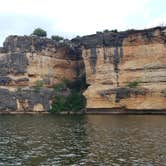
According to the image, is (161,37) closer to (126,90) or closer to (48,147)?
(126,90)

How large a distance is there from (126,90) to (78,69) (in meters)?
22.0

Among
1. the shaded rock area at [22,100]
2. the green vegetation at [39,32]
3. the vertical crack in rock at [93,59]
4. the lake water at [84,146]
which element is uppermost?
the green vegetation at [39,32]

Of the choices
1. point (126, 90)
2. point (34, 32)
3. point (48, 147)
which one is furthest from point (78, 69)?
point (48, 147)

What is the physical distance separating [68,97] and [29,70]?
9.98 m

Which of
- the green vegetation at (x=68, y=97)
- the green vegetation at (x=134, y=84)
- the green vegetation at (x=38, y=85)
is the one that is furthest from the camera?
the green vegetation at (x=38, y=85)

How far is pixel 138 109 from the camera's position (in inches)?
3059

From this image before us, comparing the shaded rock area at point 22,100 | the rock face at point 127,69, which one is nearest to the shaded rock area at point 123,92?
the rock face at point 127,69

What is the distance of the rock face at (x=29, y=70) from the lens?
83625mm

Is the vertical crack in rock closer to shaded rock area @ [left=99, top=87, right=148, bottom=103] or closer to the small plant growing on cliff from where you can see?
shaded rock area @ [left=99, top=87, right=148, bottom=103]

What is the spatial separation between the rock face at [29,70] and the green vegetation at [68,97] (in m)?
1.53

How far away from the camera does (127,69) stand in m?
82.1

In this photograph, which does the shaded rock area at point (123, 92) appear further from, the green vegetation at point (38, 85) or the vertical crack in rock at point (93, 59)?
the green vegetation at point (38, 85)

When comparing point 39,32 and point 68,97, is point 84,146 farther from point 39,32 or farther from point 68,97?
point 39,32

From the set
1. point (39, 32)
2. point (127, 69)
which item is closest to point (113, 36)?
point (127, 69)
